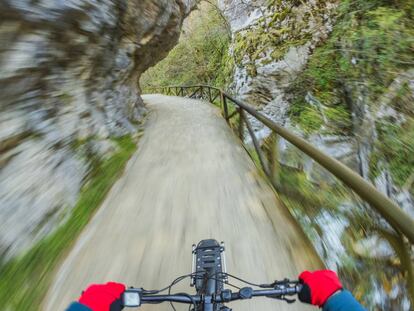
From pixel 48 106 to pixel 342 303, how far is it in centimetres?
319

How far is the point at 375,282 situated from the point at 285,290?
802 mm

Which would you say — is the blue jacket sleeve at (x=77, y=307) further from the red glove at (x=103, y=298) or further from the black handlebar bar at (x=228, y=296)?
the black handlebar bar at (x=228, y=296)

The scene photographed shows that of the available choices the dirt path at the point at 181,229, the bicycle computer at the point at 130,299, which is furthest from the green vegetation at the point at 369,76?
the bicycle computer at the point at 130,299

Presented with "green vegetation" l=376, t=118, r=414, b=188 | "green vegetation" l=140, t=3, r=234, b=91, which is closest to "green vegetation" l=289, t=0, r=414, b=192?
"green vegetation" l=376, t=118, r=414, b=188

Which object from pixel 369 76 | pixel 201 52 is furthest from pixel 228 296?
pixel 201 52

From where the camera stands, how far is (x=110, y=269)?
2.53 meters

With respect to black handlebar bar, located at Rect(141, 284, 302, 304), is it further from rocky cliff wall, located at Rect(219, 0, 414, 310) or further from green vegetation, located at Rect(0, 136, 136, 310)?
green vegetation, located at Rect(0, 136, 136, 310)

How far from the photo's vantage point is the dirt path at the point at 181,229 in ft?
8.00

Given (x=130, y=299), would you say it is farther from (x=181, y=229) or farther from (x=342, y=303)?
(x=181, y=229)

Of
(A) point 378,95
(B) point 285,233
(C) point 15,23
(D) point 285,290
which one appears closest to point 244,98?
(A) point 378,95

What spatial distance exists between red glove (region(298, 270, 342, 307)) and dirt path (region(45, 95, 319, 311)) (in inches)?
35.3

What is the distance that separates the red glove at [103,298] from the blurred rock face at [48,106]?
51.5 inches

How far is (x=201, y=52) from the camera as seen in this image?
56.4 ft

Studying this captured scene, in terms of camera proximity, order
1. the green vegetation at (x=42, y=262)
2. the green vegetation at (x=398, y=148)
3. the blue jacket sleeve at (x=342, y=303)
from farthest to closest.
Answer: the green vegetation at (x=398, y=148), the green vegetation at (x=42, y=262), the blue jacket sleeve at (x=342, y=303)
